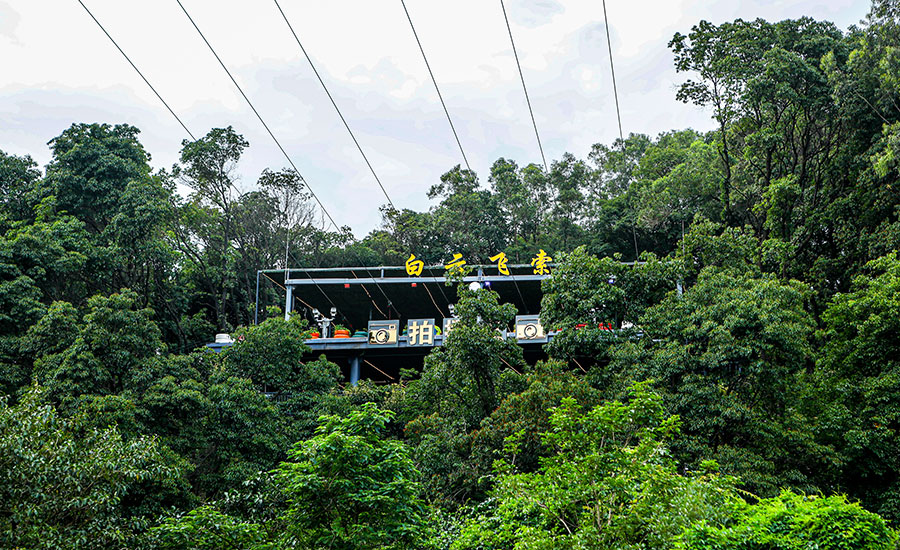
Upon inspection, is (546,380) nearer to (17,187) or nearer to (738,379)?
(738,379)

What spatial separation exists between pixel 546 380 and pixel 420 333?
1013 cm

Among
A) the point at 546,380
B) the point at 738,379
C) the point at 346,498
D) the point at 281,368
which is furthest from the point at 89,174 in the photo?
the point at 738,379

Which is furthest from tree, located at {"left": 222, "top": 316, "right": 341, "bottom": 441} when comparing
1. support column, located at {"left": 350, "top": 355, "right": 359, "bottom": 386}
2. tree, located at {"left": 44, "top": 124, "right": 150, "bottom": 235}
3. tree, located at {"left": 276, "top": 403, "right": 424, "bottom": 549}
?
tree, located at {"left": 44, "top": 124, "right": 150, "bottom": 235}

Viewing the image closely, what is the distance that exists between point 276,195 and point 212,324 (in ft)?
25.5

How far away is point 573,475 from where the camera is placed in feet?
30.6

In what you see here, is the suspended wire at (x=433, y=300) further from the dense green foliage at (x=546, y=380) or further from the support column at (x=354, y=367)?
the dense green foliage at (x=546, y=380)

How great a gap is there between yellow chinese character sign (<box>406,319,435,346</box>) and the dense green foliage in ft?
11.8

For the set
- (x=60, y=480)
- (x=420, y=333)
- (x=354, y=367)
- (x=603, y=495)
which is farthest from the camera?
(x=354, y=367)

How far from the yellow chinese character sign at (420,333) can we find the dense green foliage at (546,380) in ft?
11.8

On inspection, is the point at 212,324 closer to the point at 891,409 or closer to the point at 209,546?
the point at 209,546

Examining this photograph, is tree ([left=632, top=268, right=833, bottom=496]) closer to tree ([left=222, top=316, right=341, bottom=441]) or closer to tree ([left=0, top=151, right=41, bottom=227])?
tree ([left=222, top=316, right=341, bottom=441])

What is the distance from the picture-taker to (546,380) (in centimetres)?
1435

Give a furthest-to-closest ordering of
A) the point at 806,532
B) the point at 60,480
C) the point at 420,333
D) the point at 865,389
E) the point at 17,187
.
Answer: the point at 17,187 < the point at 420,333 < the point at 865,389 < the point at 60,480 < the point at 806,532

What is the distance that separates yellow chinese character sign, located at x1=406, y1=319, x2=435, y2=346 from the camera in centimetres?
2377
